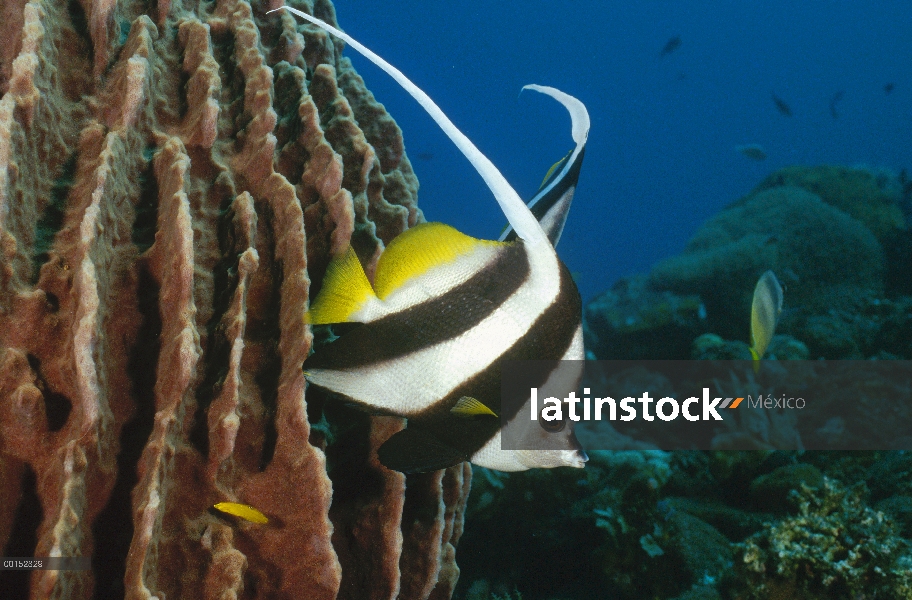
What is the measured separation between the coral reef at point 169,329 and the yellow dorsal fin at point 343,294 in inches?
22.5

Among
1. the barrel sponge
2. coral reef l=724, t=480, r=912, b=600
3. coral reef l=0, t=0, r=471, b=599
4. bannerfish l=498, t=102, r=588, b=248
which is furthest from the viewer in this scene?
the barrel sponge

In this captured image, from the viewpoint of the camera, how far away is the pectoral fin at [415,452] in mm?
1178

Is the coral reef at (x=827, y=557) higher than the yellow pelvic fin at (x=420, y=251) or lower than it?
lower

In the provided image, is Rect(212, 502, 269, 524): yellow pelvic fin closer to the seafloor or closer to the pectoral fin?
the seafloor

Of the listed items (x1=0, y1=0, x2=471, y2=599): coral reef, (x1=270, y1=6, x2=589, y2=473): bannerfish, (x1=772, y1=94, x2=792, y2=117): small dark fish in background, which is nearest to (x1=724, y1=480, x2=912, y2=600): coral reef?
(x1=0, y1=0, x2=471, y2=599): coral reef

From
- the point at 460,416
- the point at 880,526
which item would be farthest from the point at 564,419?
the point at 880,526

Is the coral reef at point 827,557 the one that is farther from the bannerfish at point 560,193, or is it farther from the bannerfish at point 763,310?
the bannerfish at point 560,193

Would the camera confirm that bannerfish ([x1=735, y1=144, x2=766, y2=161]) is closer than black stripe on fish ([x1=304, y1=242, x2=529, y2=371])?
No

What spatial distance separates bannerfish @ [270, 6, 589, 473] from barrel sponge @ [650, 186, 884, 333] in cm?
1210

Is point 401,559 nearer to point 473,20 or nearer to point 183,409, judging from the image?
point 183,409

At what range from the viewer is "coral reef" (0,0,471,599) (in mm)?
1421

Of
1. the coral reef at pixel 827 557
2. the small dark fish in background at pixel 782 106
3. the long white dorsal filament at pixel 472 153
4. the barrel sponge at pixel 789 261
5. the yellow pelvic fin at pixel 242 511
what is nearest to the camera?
the long white dorsal filament at pixel 472 153

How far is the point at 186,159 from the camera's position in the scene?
1685mm

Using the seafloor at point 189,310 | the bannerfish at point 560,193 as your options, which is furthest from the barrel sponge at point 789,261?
the bannerfish at point 560,193
